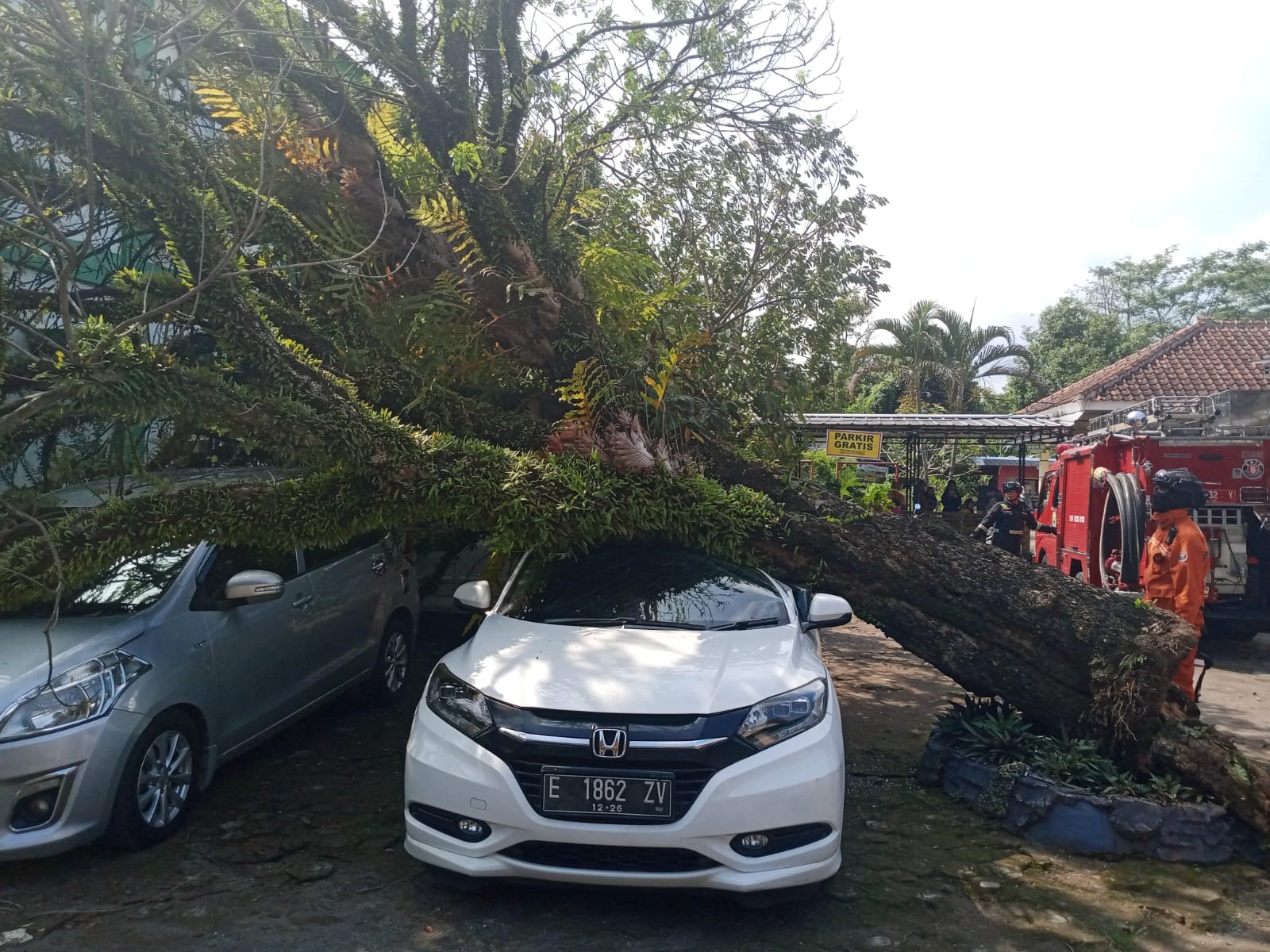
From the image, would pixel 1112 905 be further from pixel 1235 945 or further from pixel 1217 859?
pixel 1217 859

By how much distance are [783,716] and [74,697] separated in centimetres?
313

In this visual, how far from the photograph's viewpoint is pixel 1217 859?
4.60 metres

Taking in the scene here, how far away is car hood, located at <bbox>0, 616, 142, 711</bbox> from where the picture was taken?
418cm

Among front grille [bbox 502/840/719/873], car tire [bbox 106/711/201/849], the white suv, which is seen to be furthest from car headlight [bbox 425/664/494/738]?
car tire [bbox 106/711/201/849]

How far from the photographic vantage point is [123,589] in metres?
5.04

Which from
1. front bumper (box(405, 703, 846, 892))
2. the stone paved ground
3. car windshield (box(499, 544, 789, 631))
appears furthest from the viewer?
car windshield (box(499, 544, 789, 631))

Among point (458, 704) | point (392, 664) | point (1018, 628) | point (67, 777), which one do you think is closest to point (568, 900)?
point (458, 704)

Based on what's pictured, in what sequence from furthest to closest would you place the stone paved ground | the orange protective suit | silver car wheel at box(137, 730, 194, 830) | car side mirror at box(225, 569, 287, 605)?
the orange protective suit → car side mirror at box(225, 569, 287, 605) → silver car wheel at box(137, 730, 194, 830) → the stone paved ground

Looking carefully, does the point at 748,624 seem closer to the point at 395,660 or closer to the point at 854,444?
the point at 395,660

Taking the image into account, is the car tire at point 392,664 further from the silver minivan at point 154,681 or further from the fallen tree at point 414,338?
the fallen tree at point 414,338

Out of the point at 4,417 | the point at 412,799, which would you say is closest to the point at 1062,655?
the point at 412,799

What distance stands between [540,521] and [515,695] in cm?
144

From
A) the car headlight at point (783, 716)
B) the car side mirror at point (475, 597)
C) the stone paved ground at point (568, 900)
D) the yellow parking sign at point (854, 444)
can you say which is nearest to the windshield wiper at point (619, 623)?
the car side mirror at point (475, 597)

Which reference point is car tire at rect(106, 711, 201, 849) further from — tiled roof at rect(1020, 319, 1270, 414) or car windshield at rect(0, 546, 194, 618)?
tiled roof at rect(1020, 319, 1270, 414)
